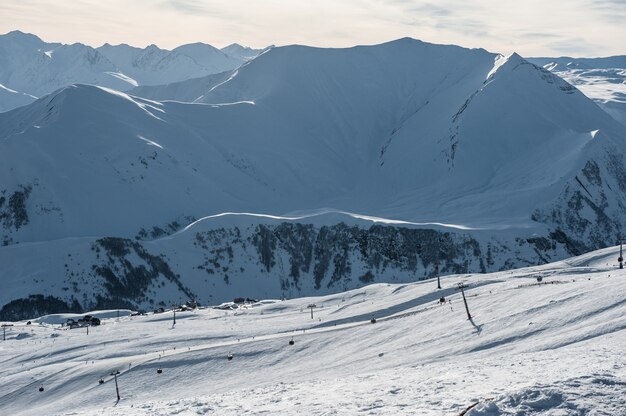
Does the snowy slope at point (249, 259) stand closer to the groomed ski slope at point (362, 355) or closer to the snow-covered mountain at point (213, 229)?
the snow-covered mountain at point (213, 229)

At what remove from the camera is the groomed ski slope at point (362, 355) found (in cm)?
3123

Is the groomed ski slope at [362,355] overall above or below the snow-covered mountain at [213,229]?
below

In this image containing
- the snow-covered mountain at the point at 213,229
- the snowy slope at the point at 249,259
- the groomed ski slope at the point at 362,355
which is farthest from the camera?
the snow-covered mountain at the point at 213,229

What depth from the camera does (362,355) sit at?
60.0 metres

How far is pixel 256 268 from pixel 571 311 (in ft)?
318

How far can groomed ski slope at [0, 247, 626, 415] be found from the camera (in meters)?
31.2

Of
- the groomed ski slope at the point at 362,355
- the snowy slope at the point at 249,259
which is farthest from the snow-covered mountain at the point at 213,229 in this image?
the groomed ski slope at the point at 362,355

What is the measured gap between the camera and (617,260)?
97500 millimetres

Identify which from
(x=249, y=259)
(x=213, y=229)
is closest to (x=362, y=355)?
(x=249, y=259)

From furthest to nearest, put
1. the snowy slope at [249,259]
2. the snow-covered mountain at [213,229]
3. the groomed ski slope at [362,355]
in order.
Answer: the snow-covered mountain at [213,229] → the snowy slope at [249,259] → the groomed ski slope at [362,355]

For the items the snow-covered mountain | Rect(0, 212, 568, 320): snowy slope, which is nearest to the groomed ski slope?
Rect(0, 212, 568, 320): snowy slope

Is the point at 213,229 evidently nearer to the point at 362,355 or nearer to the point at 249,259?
the point at 249,259

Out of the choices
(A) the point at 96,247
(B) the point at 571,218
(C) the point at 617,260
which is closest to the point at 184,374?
(C) the point at 617,260

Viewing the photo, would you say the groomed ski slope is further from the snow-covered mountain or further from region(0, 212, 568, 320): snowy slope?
the snow-covered mountain
